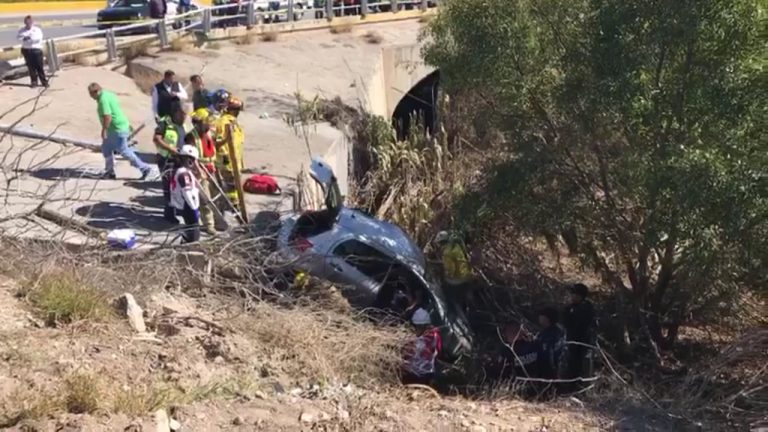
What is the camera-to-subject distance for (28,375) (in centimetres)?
705

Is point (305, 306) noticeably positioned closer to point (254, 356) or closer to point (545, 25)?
point (254, 356)

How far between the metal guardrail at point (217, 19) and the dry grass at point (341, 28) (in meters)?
0.43

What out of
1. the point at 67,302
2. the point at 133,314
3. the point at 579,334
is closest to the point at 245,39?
the point at 579,334

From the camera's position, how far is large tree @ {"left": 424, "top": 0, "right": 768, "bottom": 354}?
32.0ft

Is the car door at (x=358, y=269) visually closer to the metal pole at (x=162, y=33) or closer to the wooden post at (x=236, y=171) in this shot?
the wooden post at (x=236, y=171)

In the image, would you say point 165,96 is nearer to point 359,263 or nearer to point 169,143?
point 169,143

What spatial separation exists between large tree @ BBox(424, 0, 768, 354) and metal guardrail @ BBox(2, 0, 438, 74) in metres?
8.68

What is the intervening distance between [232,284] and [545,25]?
15.6 feet

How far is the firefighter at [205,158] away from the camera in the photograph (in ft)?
37.3

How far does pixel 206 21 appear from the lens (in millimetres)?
22969

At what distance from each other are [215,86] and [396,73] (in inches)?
235

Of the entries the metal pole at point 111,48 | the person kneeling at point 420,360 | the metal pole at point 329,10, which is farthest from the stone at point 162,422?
the metal pole at point 329,10

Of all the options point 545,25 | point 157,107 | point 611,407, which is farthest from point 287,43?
point 611,407

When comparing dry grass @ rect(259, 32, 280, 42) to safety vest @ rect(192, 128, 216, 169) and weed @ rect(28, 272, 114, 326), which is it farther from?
weed @ rect(28, 272, 114, 326)
